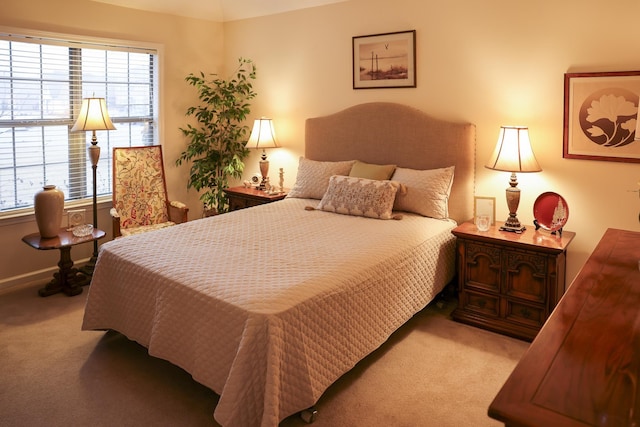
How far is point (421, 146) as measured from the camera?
3.85 m

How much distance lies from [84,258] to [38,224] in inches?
30.3

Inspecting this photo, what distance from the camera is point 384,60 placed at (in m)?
4.05

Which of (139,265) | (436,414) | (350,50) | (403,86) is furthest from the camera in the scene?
(350,50)

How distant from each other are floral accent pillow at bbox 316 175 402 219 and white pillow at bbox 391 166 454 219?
0.11 m

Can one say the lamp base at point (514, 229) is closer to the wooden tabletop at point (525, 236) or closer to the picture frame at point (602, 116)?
the wooden tabletop at point (525, 236)

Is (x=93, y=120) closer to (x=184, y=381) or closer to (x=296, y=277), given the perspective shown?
(x=184, y=381)

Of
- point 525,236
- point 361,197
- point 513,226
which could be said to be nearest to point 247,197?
point 361,197

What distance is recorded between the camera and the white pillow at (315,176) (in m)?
4.14

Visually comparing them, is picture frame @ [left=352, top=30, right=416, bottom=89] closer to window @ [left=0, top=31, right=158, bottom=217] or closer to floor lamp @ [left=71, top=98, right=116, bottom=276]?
window @ [left=0, top=31, right=158, bottom=217]

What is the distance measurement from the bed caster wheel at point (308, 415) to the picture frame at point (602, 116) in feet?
7.76

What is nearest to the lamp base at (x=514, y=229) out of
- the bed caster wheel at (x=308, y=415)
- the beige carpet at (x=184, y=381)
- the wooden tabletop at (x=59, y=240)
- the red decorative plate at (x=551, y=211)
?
the red decorative plate at (x=551, y=211)

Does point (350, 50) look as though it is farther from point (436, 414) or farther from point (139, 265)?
point (436, 414)

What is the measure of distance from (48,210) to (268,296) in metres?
2.43

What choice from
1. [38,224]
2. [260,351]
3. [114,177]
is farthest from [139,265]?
[114,177]
